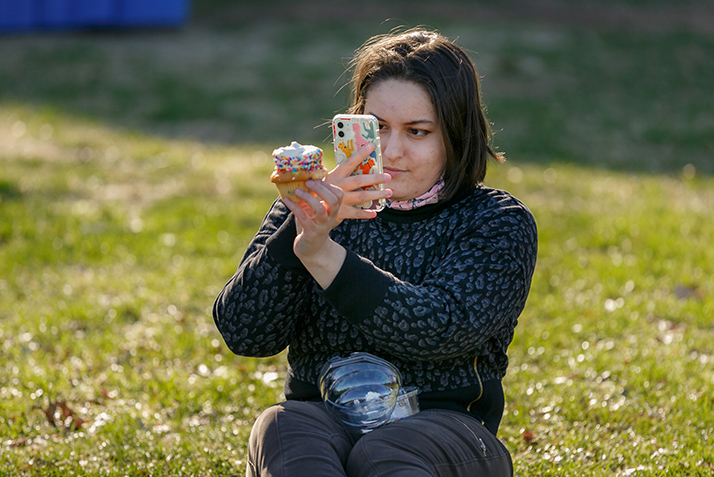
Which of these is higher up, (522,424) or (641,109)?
(522,424)

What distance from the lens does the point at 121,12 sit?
14586mm

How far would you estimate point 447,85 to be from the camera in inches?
101

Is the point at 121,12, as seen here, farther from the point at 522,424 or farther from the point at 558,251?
the point at 522,424

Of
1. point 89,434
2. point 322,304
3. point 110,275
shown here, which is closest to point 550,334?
point 322,304

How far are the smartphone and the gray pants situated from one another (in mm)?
666

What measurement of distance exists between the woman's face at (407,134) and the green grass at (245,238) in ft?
4.44

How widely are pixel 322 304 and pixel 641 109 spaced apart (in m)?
9.16

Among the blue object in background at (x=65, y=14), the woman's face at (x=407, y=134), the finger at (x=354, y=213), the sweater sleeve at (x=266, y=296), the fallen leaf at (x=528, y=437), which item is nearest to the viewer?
the finger at (x=354, y=213)

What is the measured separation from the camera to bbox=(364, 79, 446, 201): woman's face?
8.38ft

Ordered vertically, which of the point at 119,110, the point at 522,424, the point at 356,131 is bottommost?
the point at 119,110

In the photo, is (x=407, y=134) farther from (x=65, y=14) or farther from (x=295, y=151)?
(x=65, y=14)

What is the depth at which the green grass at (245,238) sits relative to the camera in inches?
137

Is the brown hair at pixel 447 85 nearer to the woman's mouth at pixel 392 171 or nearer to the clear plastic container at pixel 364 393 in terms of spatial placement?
the woman's mouth at pixel 392 171

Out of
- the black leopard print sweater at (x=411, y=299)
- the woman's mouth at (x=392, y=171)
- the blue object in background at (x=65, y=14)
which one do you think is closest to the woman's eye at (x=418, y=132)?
the woman's mouth at (x=392, y=171)
